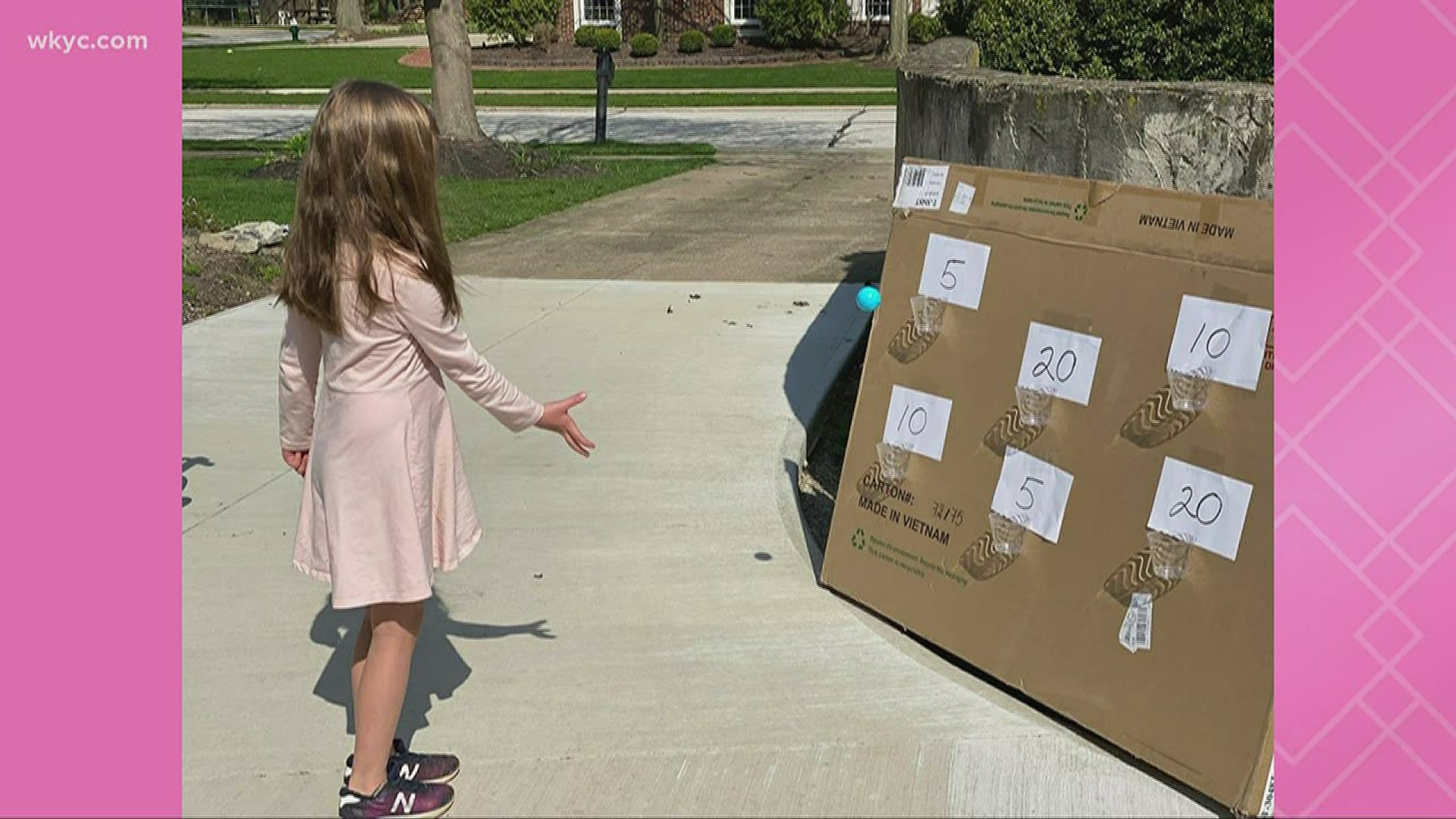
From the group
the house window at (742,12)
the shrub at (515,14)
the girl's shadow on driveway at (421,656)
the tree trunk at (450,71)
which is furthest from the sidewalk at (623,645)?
the shrub at (515,14)

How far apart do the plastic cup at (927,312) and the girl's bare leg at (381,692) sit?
68.9 inches

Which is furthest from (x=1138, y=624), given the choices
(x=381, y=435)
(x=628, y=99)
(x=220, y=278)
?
(x=628, y=99)

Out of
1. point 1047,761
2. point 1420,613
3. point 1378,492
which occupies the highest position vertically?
point 1378,492

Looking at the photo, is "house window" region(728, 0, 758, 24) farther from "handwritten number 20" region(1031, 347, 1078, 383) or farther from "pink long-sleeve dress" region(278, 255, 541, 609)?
"pink long-sleeve dress" region(278, 255, 541, 609)

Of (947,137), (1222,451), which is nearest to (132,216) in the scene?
(947,137)

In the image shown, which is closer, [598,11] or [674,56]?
[674,56]

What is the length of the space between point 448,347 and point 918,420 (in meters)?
1.62

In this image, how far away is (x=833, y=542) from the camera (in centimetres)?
505

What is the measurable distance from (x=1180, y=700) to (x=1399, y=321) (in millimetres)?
1000

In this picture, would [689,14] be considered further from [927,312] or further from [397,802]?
[397,802]

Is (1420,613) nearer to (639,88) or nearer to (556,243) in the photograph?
(556,243)

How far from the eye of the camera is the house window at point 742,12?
41281mm

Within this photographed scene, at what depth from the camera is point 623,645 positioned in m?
4.72

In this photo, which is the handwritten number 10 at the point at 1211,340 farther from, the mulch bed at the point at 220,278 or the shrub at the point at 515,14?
the shrub at the point at 515,14
